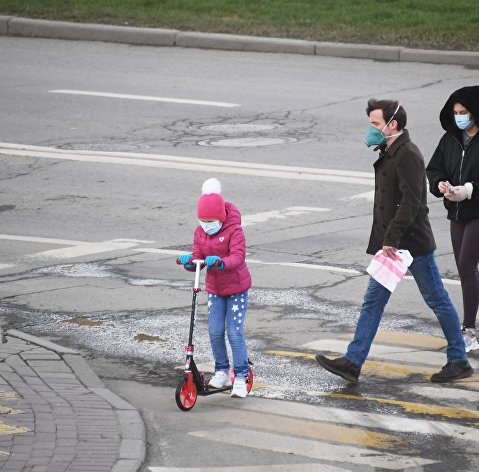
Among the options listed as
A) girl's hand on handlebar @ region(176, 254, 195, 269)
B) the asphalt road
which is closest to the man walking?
the asphalt road

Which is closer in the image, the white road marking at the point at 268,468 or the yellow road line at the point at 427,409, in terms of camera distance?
the white road marking at the point at 268,468

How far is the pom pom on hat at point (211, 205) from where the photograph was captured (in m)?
8.48

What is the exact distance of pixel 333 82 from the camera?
2075cm

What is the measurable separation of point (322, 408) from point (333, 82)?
503 inches

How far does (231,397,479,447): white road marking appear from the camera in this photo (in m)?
7.98

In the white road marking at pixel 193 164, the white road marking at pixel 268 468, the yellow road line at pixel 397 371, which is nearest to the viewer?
the white road marking at pixel 268 468

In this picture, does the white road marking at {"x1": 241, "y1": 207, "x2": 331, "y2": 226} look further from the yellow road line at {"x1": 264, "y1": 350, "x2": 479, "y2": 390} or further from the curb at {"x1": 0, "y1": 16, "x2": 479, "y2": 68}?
the curb at {"x1": 0, "y1": 16, "x2": 479, "y2": 68}

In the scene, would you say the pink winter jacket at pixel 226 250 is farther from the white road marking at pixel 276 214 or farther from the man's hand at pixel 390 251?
the white road marking at pixel 276 214

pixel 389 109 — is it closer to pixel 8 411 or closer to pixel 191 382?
pixel 191 382

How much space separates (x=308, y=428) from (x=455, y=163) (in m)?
2.40

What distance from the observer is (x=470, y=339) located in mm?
9688

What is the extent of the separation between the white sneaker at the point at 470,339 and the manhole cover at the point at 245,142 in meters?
7.73

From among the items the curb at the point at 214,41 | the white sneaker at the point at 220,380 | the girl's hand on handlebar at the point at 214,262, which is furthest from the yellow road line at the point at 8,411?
the curb at the point at 214,41

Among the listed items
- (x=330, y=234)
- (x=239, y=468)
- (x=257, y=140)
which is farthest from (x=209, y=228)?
(x=257, y=140)
